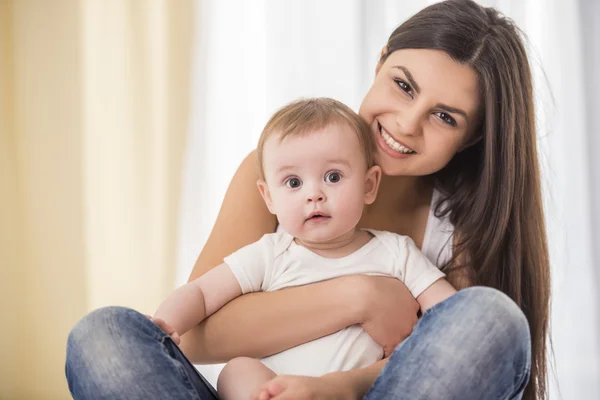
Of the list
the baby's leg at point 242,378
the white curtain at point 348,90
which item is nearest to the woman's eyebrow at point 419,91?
the baby's leg at point 242,378

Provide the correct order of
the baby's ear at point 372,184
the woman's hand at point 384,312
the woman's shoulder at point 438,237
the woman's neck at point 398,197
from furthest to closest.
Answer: the woman's neck at point 398,197, the woman's shoulder at point 438,237, the baby's ear at point 372,184, the woman's hand at point 384,312

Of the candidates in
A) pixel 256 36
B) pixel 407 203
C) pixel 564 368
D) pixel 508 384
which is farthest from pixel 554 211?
pixel 508 384

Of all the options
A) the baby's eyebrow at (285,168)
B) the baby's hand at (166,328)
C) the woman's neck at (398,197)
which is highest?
the baby's eyebrow at (285,168)

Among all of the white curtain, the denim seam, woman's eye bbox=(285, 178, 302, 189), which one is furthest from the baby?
the white curtain

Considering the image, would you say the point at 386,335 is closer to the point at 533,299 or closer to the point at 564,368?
the point at 533,299

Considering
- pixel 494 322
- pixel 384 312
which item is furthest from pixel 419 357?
pixel 384 312

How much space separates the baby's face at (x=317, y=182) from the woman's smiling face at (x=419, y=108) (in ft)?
0.46

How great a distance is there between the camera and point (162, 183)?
253 centimetres

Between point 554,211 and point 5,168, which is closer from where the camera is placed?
point 554,211

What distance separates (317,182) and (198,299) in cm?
28

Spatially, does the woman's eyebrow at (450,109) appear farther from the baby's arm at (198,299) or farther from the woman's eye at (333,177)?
the baby's arm at (198,299)

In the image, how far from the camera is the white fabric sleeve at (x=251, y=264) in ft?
4.29

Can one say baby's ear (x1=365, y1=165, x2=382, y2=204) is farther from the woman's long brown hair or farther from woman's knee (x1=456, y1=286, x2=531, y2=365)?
woman's knee (x1=456, y1=286, x2=531, y2=365)

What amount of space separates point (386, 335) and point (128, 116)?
5.11ft
